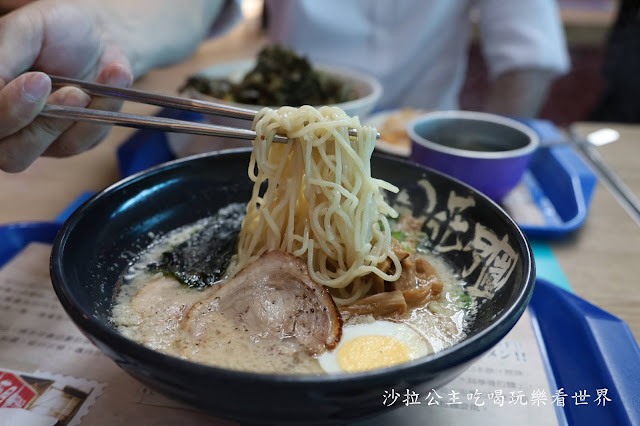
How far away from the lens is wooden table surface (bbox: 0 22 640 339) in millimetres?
1439

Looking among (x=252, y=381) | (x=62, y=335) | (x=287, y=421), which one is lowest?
(x=62, y=335)

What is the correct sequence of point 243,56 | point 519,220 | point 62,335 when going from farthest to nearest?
1. point 243,56
2. point 519,220
3. point 62,335

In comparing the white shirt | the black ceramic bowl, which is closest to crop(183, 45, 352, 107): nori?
the white shirt

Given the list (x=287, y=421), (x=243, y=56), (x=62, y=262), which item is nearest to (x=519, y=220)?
(x=287, y=421)

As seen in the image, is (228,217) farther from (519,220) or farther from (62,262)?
(519,220)

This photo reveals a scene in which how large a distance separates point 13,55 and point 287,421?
114 cm

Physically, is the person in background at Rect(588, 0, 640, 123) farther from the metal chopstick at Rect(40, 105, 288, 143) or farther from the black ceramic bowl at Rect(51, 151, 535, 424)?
the metal chopstick at Rect(40, 105, 288, 143)

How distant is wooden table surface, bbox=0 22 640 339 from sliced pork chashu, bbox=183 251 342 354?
828 mm

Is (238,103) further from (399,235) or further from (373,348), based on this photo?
(373,348)

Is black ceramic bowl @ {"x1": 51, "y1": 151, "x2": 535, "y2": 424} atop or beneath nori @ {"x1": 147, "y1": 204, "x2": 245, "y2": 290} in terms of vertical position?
atop

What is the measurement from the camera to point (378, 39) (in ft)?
9.53

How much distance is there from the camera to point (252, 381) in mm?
674

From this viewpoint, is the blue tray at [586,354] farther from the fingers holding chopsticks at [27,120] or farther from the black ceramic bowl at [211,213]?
the fingers holding chopsticks at [27,120]

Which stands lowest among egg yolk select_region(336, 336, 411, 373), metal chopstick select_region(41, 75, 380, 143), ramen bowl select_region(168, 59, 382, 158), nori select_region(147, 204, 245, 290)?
ramen bowl select_region(168, 59, 382, 158)
